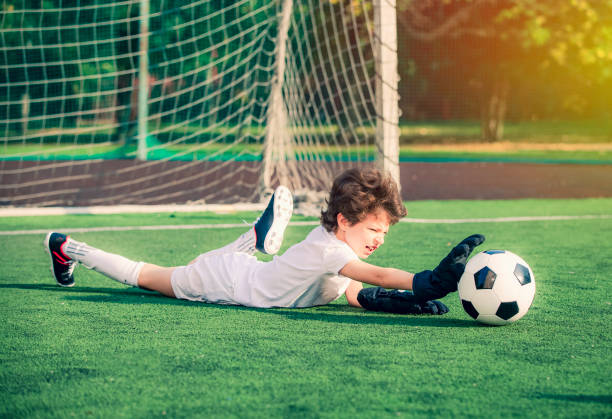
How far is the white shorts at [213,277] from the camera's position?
4164mm

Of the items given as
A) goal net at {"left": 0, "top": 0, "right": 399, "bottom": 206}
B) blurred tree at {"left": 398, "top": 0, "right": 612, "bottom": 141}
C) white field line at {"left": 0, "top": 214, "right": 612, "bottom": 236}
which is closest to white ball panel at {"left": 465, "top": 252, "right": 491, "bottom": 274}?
goal net at {"left": 0, "top": 0, "right": 399, "bottom": 206}

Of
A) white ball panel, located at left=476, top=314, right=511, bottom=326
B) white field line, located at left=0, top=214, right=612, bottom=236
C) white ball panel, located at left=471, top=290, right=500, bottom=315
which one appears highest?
white ball panel, located at left=471, top=290, right=500, bottom=315

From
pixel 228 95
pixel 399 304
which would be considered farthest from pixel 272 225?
pixel 228 95

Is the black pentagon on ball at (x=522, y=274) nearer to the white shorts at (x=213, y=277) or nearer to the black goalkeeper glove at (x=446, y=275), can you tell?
the black goalkeeper glove at (x=446, y=275)

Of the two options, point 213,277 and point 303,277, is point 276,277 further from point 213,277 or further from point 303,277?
point 213,277

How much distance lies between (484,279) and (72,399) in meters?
1.84

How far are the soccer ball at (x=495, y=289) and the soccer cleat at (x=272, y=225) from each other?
1085 mm

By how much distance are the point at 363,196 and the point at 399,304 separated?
0.56m

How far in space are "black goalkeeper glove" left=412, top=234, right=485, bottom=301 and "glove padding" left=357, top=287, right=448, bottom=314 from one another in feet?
1.03

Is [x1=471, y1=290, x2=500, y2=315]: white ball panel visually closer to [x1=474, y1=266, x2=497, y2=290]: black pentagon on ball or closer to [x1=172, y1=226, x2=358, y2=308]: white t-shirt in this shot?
[x1=474, y1=266, x2=497, y2=290]: black pentagon on ball

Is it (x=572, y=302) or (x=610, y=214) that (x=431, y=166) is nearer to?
(x=610, y=214)

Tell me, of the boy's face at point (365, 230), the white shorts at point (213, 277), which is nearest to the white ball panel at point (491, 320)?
the boy's face at point (365, 230)

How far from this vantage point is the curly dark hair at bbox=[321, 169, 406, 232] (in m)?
3.82

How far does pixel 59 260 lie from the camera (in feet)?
14.8
